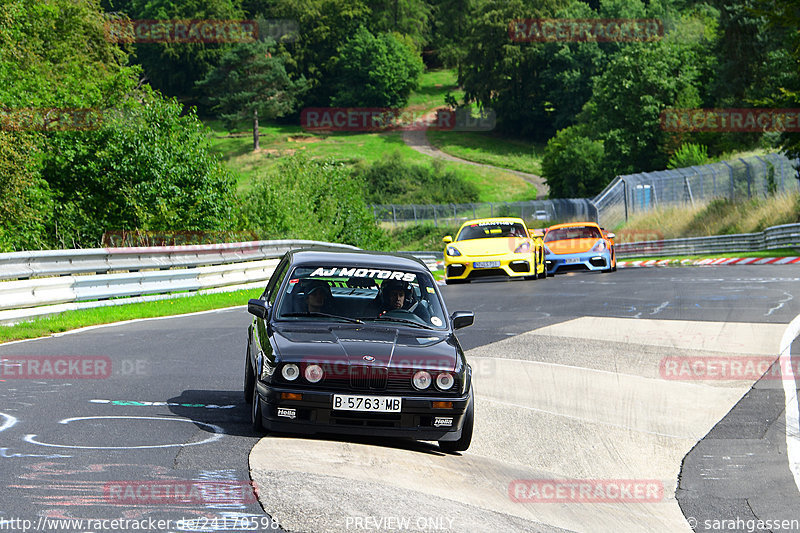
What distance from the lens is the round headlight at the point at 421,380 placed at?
7270mm

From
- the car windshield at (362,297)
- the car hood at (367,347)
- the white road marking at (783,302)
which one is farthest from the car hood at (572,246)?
the car hood at (367,347)

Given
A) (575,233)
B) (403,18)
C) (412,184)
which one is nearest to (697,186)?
(575,233)

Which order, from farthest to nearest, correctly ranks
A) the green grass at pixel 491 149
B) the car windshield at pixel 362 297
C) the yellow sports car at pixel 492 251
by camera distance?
the green grass at pixel 491 149
the yellow sports car at pixel 492 251
the car windshield at pixel 362 297

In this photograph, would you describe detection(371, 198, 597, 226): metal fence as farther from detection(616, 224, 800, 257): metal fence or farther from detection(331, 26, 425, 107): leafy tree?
detection(331, 26, 425, 107): leafy tree

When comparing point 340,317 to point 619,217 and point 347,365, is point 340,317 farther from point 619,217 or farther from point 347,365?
point 619,217

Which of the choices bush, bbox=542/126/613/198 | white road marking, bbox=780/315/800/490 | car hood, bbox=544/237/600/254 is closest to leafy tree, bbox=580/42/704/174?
bush, bbox=542/126/613/198

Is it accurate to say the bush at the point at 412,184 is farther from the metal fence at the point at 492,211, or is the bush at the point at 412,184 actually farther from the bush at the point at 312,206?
the bush at the point at 312,206

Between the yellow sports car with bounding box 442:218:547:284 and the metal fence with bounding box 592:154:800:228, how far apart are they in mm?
21915

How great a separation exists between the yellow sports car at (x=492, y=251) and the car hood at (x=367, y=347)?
15593 mm

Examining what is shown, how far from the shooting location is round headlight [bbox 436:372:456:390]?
7324 millimetres

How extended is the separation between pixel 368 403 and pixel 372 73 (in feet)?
419

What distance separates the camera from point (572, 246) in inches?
1071

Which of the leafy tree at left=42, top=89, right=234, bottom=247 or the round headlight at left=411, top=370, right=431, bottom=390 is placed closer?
the round headlight at left=411, top=370, right=431, bottom=390

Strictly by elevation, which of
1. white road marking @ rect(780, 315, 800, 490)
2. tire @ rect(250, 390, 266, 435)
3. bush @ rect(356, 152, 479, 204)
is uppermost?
tire @ rect(250, 390, 266, 435)
